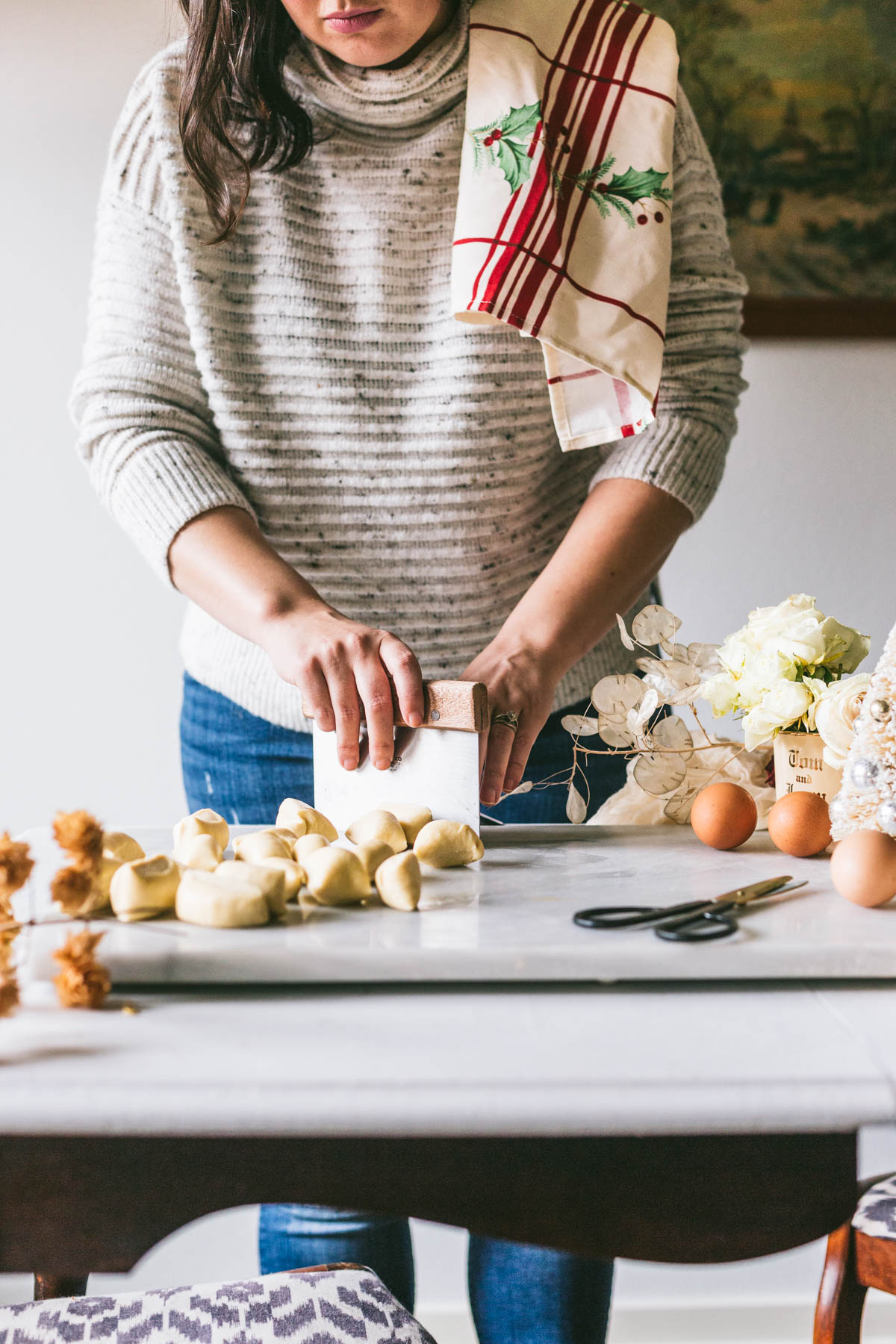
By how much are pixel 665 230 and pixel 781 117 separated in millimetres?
716

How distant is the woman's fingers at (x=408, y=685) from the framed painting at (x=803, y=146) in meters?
1.01

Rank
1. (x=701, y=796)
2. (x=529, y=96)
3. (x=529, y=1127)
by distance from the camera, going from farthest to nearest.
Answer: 1. (x=529, y=96)
2. (x=701, y=796)
3. (x=529, y=1127)

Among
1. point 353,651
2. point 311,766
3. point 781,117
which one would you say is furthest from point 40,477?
point 781,117

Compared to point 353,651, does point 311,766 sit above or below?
below

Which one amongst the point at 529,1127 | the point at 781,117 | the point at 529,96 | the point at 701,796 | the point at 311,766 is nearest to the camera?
the point at 529,1127

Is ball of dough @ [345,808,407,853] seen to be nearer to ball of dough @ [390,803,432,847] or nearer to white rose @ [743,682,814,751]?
ball of dough @ [390,803,432,847]

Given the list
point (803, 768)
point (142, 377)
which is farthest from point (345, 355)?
point (803, 768)

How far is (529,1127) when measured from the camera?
384 millimetres

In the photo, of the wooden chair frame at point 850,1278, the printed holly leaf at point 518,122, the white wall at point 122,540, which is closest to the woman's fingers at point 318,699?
the printed holly leaf at point 518,122

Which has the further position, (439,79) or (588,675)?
(588,675)

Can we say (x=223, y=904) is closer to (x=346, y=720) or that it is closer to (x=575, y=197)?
(x=346, y=720)

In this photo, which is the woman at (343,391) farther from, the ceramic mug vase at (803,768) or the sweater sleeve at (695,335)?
the ceramic mug vase at (803,768)

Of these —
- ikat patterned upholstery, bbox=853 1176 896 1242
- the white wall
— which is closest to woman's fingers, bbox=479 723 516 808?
ikat patterned upholstery, bbox=853 1176 896 1242

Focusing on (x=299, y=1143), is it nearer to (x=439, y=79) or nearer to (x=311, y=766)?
(x=311, y=766)
